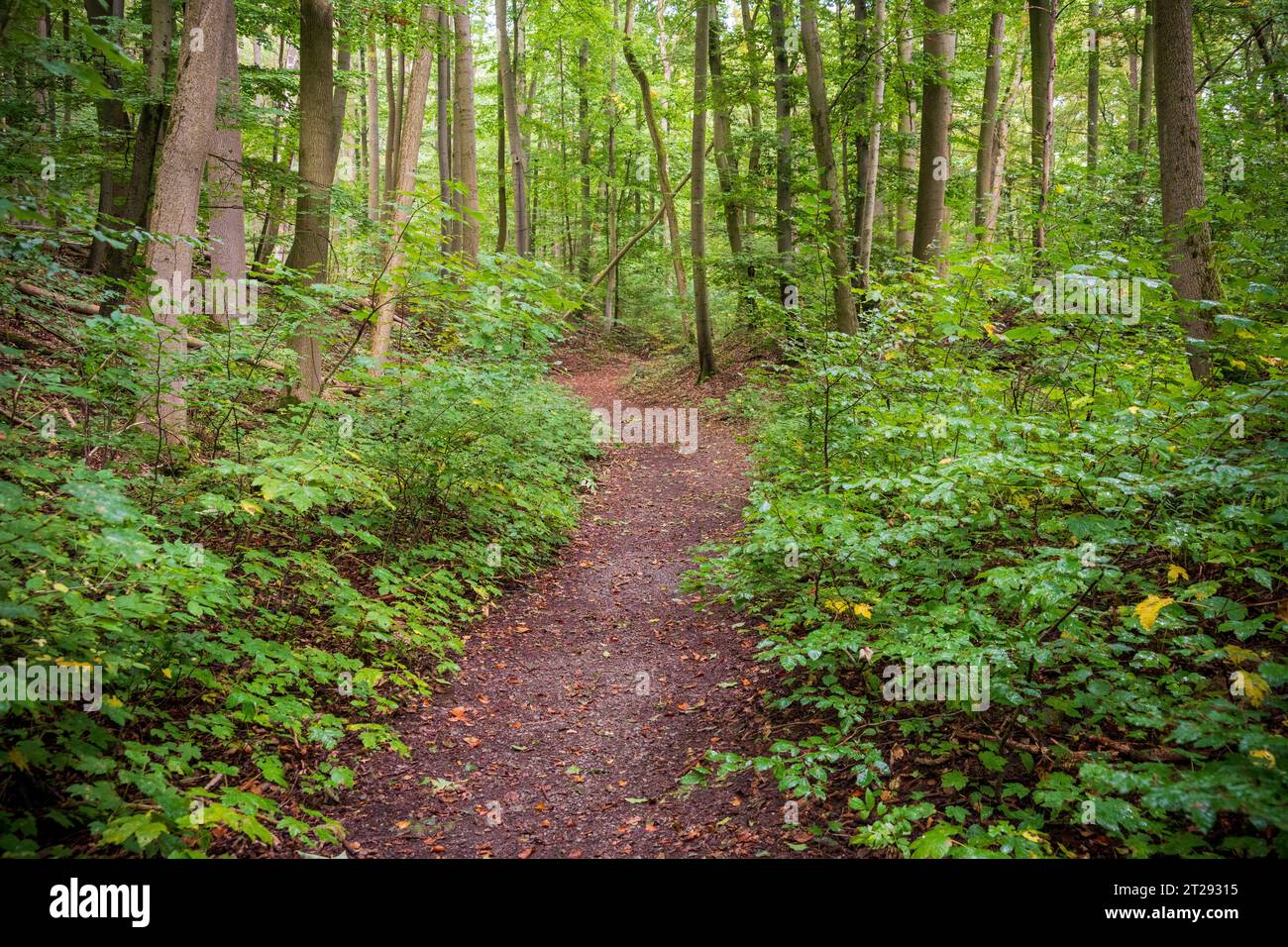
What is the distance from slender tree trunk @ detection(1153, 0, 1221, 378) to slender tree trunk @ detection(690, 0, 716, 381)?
391 inches

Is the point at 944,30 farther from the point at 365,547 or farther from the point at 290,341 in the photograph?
the point at 365,547

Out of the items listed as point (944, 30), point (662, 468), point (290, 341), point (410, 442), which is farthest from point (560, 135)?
point (410, 442)

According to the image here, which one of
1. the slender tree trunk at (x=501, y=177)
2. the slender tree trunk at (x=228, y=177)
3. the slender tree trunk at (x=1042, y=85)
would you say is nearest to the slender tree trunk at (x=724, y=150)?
the slender tree trunk at (x=1042, y=85)

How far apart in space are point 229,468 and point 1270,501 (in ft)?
18.9

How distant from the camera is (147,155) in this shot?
8.13 m

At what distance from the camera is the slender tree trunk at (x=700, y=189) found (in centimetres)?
1472

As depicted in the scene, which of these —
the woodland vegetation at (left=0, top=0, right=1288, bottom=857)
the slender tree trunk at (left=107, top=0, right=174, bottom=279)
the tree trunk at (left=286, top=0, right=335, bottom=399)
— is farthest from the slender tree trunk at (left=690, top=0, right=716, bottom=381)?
the slender tree trunk at (left=107, top=0, right=174, bottom=279)

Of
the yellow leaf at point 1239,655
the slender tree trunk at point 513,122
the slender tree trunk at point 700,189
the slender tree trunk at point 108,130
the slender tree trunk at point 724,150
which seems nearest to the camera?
the yellow leaf at point 1239,655

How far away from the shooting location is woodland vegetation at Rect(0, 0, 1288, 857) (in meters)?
3.08

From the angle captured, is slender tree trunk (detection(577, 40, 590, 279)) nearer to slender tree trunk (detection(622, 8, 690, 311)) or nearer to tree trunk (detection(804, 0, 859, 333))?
slender tree trunk (detection(622, 8, 690, 311))

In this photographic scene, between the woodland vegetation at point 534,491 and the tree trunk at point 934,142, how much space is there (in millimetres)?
161

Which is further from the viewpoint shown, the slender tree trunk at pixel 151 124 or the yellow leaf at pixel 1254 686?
the slender tree trunk at pixel 151 124

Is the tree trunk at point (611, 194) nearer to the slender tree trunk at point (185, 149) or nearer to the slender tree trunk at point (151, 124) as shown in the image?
the slender tree trunk at point (151, 124)

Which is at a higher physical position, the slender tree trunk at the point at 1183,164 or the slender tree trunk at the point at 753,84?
the slender tree trunk at the point at 753,84
